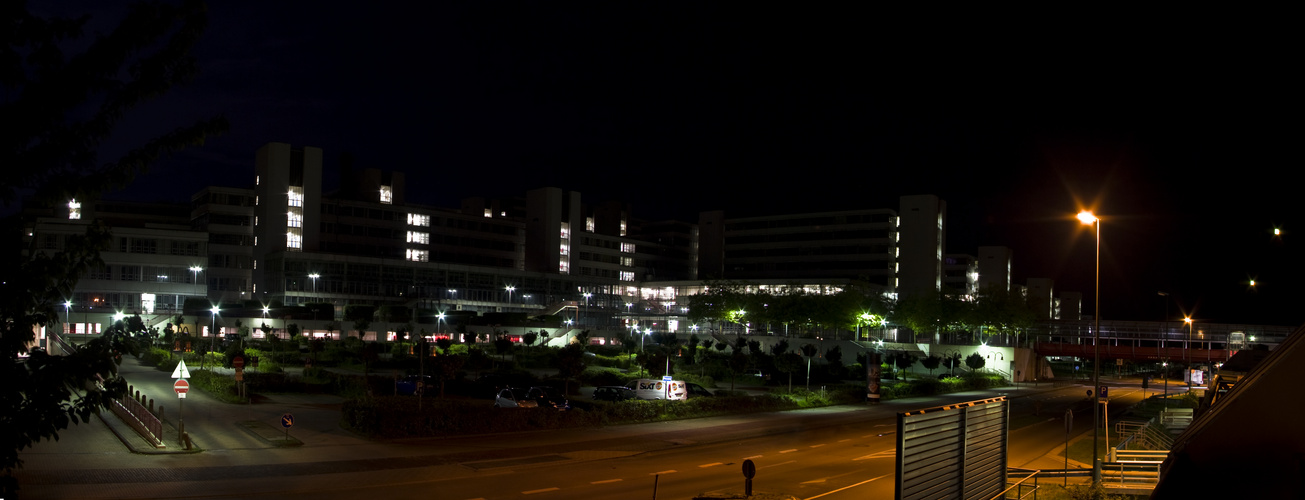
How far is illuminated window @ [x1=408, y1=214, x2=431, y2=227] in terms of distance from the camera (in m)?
130

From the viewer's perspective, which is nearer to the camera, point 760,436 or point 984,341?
point 760,436

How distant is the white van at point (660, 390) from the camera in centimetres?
4199

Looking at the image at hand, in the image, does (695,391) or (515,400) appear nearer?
(515,400)

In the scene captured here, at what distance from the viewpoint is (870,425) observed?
40.1 m

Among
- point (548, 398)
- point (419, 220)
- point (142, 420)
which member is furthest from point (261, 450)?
point (419, 220)

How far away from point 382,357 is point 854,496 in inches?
2054

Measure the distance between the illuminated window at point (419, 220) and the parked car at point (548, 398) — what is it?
320 ft

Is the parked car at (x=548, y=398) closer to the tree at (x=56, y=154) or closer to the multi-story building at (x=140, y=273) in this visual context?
the tree at (x=56, y=154)

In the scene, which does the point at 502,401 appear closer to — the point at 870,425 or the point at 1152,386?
the point at 870,425

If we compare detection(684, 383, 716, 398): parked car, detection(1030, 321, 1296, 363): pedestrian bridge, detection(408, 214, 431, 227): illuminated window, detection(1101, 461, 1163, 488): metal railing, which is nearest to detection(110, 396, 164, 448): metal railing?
detection(684, 383, 716, 398): parked car

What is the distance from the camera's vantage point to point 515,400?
36.5 metres

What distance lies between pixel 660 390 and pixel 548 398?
8797 millimetres

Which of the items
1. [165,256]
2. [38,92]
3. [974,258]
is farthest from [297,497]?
[974,258]

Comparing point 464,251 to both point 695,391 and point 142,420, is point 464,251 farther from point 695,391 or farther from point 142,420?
point 142,420
